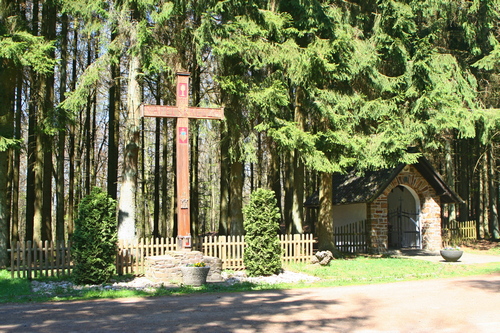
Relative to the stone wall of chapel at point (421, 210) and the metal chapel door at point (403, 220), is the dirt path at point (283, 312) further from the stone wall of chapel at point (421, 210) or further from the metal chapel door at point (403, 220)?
the metal chapel door at point (403, 220)

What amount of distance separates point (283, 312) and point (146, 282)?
5398mm

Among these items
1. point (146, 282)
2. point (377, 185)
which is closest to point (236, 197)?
point (146, 282)

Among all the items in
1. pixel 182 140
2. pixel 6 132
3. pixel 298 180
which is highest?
pixel 6 132

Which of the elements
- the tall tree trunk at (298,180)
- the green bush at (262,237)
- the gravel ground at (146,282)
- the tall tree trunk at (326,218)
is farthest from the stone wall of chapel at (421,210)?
the green bush at (262,237)

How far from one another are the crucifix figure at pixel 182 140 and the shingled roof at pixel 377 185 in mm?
8483

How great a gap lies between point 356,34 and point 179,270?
38.5 ft

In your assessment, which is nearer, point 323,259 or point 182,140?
point 182,140

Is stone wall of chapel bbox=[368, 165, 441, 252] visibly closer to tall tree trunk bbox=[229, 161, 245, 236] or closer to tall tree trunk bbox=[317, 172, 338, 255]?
tall tree trunk bbox=[317, 172, 338, 255]

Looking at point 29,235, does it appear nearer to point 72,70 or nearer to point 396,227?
point 72,70

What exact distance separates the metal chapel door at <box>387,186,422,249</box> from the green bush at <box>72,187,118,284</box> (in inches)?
567

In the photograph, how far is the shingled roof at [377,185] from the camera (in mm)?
19750

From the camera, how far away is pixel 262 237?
1394cm

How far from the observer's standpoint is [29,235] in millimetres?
19594

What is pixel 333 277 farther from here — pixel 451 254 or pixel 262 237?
pixel 451 254
